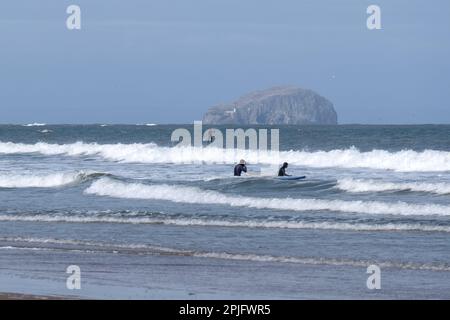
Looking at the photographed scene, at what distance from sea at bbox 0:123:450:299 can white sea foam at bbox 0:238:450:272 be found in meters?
0.02

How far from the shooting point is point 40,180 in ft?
106

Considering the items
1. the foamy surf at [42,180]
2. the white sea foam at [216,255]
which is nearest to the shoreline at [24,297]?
the white sea foam at [216,255]

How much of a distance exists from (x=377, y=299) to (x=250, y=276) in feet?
7.38

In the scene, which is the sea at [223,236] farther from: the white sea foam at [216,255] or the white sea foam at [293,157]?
the white sea foam at [293,157]

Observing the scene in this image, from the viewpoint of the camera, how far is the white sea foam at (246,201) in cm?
2038

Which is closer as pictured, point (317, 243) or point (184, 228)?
point (317, 243)

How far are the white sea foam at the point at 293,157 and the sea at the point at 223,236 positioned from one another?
233cm

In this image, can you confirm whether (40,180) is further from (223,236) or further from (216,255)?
(216,255)

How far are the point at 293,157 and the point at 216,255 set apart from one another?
30.1 metres

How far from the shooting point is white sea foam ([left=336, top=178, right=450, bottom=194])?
24.8 m
